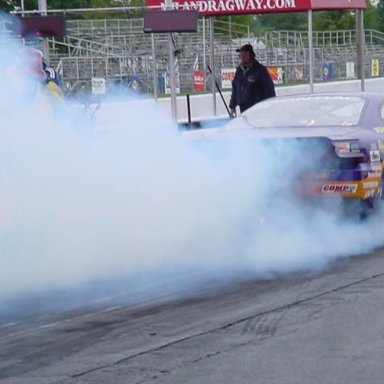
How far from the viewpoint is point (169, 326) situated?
25.7 ft

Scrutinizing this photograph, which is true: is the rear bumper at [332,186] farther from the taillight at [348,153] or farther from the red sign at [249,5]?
the red sign at [249,5]

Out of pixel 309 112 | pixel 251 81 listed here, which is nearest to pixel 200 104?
pixel 251 81

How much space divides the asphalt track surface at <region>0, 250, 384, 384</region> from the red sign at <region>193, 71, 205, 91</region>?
82.7 ft

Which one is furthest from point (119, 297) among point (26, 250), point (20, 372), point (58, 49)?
point (58, 49)

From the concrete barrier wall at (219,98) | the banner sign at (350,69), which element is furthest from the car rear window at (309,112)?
the banner sign at (350,69)

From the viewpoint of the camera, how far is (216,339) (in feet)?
24.3

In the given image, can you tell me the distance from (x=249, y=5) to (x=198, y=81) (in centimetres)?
1501

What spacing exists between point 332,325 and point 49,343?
1865 millimetres

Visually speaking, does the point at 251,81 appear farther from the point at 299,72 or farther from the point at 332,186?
the point at 299,72

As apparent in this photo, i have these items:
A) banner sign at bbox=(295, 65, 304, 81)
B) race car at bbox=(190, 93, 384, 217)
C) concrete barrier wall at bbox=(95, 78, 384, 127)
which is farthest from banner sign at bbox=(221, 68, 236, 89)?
race car at bbox=(190, 93, 384, 217)

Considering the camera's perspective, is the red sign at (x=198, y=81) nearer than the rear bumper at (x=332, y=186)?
No

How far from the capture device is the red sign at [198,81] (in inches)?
1353

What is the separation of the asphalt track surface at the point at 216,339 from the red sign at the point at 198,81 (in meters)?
25.2

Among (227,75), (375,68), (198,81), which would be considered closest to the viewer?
(227,75)
